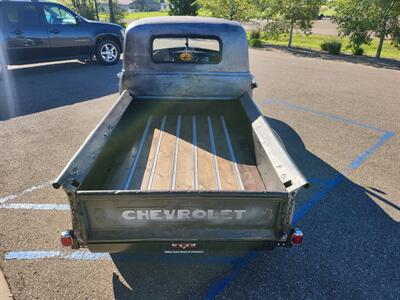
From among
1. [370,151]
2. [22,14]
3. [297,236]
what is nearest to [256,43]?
[22,14]

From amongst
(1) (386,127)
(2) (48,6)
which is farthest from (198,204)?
(2) (48,6)

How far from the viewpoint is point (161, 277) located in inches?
121

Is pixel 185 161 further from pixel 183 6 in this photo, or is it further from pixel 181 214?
pixel 183 6

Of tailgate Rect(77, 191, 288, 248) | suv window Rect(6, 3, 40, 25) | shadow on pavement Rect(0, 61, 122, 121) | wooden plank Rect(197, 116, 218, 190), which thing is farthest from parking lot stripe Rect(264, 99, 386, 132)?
suv window Rect(6, 3, 40, 25)

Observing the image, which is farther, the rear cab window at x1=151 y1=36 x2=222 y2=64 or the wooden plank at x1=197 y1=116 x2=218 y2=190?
the rear cab window at x1=151 y1=36 x2=222 y2=64

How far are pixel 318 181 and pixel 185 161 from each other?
234cm

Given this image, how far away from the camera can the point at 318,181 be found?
4.72 meters

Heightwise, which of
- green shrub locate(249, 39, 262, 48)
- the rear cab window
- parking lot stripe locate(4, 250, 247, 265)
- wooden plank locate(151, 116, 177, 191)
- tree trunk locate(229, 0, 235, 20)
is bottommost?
parking lot stripe locate(4, 250, 247, 265)

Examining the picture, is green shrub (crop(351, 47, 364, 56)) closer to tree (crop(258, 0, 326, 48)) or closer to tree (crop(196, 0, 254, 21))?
tree (crop(258, 0, 326, 48))

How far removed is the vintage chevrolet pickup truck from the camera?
241cm

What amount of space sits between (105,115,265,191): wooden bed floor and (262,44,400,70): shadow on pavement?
13468 millimetres

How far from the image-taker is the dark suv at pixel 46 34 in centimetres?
955

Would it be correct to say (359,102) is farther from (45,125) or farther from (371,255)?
(45,125)

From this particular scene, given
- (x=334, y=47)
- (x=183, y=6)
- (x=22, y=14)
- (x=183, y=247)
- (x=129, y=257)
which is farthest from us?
(x=183, y=6)
